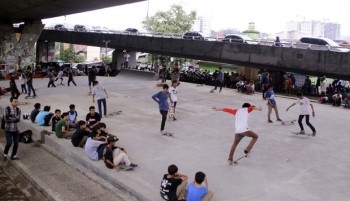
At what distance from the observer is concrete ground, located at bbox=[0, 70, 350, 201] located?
7.37 meters

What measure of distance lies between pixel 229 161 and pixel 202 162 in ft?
2.23

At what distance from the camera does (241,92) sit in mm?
21984

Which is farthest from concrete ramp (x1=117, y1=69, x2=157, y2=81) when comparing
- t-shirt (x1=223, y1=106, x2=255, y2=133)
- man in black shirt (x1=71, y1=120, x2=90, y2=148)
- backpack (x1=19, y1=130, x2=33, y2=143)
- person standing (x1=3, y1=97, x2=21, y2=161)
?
t-shirt (x1=223, y1=106, x2=255, y2=133)

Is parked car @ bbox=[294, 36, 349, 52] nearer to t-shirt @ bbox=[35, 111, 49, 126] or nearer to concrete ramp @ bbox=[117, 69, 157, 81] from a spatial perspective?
concrete ramp @ bbox=[117, 69, 157, 81]

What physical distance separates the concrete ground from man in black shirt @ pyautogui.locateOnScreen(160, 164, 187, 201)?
1.29 feet

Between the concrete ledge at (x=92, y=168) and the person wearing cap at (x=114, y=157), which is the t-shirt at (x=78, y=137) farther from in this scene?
the person wearing cap at (x=114, y=157)

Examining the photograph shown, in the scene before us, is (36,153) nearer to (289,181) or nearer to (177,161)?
(177,161)

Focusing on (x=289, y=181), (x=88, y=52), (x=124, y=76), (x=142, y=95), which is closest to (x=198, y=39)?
(x=124, y=76)

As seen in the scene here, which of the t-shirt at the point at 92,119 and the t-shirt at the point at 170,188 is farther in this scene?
the t-shirt at the point at 92,119

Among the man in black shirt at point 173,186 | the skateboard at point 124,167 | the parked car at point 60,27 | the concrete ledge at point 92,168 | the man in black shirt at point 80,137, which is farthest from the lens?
the parked car at point 60,27

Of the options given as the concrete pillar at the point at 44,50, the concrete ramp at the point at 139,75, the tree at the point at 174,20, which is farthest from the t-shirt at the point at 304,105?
the concrete pillar at the point at 44,50

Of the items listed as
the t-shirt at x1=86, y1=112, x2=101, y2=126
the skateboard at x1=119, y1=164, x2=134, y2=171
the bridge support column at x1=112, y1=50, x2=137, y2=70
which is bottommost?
the skateboard at x1=119, y1=164, x2=134, y2=171

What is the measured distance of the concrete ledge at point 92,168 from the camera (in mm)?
7176

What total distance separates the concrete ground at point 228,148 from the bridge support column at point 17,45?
15.8 meters
